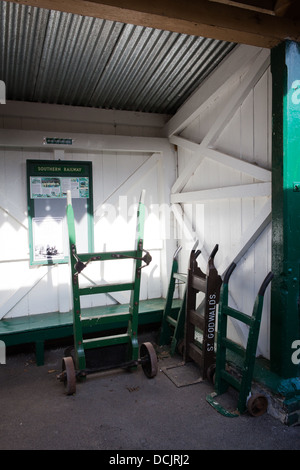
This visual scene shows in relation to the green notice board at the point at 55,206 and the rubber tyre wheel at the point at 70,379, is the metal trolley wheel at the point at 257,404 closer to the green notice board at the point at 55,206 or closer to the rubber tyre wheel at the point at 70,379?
the rubber tyre wheel at the point at 70,379

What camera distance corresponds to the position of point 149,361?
4082mm

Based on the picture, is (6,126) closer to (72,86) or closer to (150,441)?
(72,86)

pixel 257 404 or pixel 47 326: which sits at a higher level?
pixel 47 326

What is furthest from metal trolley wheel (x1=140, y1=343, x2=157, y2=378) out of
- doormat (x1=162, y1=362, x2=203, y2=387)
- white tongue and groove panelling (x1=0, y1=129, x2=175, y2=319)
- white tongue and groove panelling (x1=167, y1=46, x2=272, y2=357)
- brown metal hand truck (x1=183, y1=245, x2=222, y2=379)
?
white tongue and groove panelling (x1=0, y1=129, x2=175, y2=319)

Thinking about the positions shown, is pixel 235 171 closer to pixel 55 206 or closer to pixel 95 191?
pixel 95 191

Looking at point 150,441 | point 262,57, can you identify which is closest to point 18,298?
point 150,441

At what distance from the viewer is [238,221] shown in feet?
13.8

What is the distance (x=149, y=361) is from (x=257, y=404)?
1.28m

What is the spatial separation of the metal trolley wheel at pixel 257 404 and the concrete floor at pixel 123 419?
52 mm

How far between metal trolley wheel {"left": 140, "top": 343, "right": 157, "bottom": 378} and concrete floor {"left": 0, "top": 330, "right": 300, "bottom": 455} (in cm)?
9

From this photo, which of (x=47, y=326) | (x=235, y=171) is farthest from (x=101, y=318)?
(x=235, y=171)

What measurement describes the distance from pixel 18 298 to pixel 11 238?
828 mm

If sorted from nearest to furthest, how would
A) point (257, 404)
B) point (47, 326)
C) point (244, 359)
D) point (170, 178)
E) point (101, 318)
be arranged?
1. point (257, 404)
2. point (244, 359)
3. point (101, 318)
4. point (47, 326)
5. point (170, 178)

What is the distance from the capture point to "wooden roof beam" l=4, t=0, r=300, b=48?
2.63m
